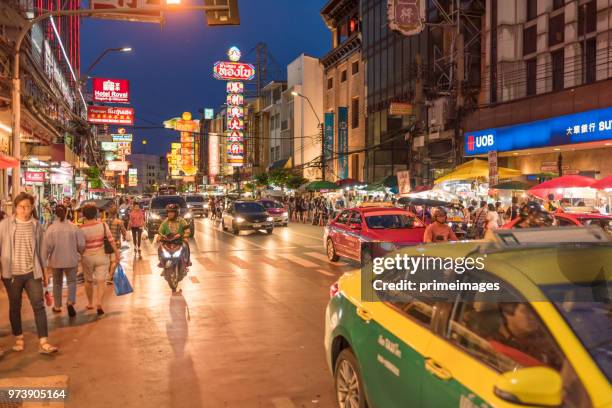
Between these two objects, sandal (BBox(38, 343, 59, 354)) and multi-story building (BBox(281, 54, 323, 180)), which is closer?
sandal (BBox(38, 343, 59, 354))

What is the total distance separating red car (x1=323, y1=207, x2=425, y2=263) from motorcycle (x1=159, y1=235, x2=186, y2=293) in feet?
13.9

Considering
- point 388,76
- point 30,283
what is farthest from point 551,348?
point 388,76

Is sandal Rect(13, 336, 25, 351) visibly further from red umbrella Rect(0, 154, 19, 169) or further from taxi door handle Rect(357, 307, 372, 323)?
red umbrella Rect(0, 154, 19, 169)

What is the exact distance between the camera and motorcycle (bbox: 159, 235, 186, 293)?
37.7 feet

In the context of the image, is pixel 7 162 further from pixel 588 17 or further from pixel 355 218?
pixel 588 17

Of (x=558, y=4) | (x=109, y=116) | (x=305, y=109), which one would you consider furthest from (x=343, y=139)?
(x=558, y=4)

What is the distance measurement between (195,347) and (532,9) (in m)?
23.5

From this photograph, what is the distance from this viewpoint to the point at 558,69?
77.6ft

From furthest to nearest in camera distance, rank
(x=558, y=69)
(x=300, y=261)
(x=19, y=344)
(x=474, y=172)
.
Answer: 1. (x=558, y=69)
2. (x=474, y=172)
3. (x=300, y=261)
4. (x=19, y=344)

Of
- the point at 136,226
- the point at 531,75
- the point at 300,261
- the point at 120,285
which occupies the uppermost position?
the point at 531,75

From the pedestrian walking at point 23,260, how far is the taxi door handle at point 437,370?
540 cm

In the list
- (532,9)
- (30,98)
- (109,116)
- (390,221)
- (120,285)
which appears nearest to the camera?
(120,285)

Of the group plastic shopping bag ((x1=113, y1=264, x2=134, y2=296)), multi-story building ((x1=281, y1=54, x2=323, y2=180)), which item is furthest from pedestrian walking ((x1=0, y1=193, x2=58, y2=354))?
multi-story building ((x1=281, y1=54, x2=323, y2=180))

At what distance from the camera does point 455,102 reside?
93.7 ft
